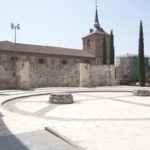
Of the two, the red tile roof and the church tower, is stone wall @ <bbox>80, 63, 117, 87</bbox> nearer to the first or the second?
the red tile roof

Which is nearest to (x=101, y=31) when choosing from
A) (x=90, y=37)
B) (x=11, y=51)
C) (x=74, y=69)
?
(x=90, y=37)

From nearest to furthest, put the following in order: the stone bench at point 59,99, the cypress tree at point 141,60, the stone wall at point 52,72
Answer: the stone bench at point 59,99, the stone wall at point 52,72, the cypress tree at point 141,60

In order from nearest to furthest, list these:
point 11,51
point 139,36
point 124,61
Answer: point 11,51 < point 139,36 < point 124,61

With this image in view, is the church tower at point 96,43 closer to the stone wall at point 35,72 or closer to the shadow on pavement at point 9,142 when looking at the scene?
the stone wall at point 35,72

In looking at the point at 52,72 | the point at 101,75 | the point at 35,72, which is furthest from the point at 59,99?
the point at 101,75

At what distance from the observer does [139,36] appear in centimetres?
3016

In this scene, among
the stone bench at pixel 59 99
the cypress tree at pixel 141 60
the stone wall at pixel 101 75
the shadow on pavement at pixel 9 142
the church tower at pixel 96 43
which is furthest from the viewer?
the church tower at pixel 96 43

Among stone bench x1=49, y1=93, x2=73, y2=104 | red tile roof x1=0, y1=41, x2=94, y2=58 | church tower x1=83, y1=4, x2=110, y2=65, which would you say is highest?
church tower x1=83, y1=4, x2=110, y2=65

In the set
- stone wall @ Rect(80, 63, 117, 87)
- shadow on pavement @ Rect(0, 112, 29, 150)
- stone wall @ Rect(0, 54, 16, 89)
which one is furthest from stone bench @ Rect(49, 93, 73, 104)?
stone wall @ Rect(80, 63, 117, 87)

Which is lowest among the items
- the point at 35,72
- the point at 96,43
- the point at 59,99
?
the point at 59,99

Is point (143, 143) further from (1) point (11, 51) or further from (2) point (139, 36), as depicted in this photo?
(2) point (139, 36)

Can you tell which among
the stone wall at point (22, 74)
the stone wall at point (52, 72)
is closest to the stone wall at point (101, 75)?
the stone wall at point (52, 72)

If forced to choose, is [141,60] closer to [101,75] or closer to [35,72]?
[101,75]

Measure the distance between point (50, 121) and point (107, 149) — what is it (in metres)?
3.33
